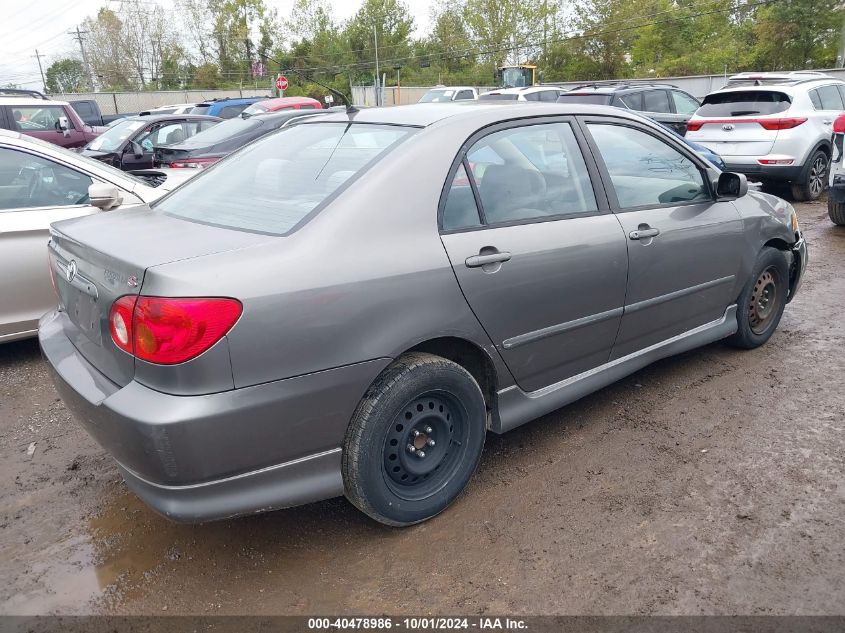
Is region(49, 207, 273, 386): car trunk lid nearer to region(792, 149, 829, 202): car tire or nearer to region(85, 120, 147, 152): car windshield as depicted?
region(85, 120, 147, 152): car windshield

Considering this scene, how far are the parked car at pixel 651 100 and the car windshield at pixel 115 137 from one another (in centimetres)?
758

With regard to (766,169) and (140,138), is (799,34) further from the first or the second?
(140,138)

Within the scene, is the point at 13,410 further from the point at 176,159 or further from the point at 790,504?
the point at 176,159

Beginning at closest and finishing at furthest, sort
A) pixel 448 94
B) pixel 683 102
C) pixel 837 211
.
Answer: pixel 837 211
pixel 683 102
pixel 448 94

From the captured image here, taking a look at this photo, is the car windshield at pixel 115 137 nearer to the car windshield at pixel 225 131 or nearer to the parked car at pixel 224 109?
the car windshield at pixel 225 131

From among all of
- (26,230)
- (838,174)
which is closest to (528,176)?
(26,230)

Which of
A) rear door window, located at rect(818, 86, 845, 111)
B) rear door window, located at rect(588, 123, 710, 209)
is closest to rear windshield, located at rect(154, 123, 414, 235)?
rear door window, located at rect(588, 123, 710, 209)

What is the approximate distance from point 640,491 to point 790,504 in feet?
2.02

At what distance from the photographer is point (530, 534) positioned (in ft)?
9.16

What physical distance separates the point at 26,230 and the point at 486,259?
11.0 feet

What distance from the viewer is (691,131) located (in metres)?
10.3

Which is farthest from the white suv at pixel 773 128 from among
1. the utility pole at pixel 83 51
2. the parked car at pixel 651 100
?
the utility pole at pixel 83 51

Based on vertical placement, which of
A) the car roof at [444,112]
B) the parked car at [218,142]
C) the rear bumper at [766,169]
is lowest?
the rear bumper at [766,169]

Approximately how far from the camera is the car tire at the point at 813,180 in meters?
9.77
